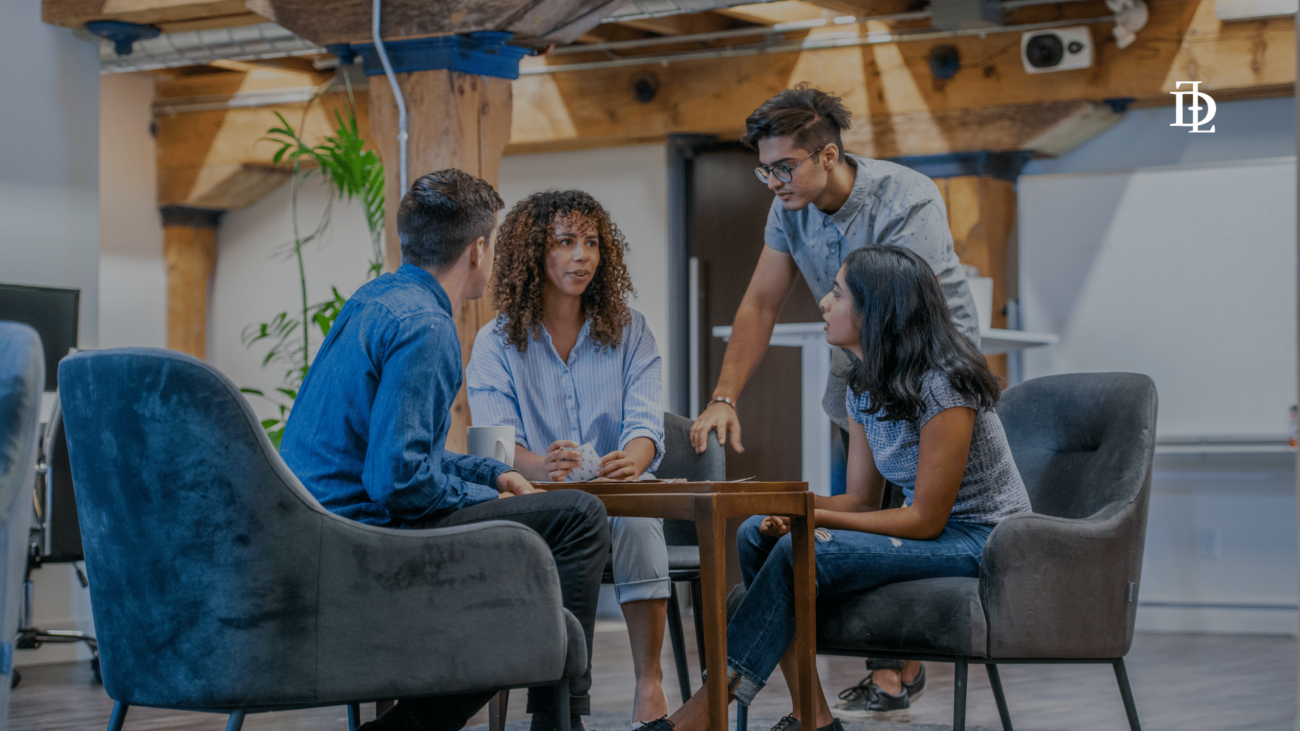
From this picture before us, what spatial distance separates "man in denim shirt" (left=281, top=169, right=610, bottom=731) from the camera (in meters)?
2.11

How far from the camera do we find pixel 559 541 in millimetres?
2189

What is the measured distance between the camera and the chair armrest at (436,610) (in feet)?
6.27

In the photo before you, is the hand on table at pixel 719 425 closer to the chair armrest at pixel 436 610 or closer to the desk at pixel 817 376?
the chair armrest at pixel 436 610

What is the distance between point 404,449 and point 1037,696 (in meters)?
2.72

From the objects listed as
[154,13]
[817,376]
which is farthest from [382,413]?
[154,13]

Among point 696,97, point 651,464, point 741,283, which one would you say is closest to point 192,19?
point 696,97

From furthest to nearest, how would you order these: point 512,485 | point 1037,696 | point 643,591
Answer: point 1037,696
point 643,591
point 512,485

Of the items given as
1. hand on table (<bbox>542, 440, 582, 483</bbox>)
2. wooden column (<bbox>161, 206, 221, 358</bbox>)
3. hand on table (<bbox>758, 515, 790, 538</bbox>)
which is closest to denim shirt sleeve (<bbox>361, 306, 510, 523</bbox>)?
hand on table (<bbox>542, 440, 582, 483</bbox>)

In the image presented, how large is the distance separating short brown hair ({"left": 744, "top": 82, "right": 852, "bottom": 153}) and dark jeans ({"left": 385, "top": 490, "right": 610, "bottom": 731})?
114 centimetres

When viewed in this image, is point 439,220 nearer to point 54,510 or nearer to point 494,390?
point 494,390

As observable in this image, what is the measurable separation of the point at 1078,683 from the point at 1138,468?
213cm

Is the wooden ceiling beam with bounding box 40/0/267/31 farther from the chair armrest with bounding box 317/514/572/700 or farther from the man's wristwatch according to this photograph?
the chair armrest with bounding box 317/514/572/700

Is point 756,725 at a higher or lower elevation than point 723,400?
lower

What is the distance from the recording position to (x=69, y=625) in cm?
532
